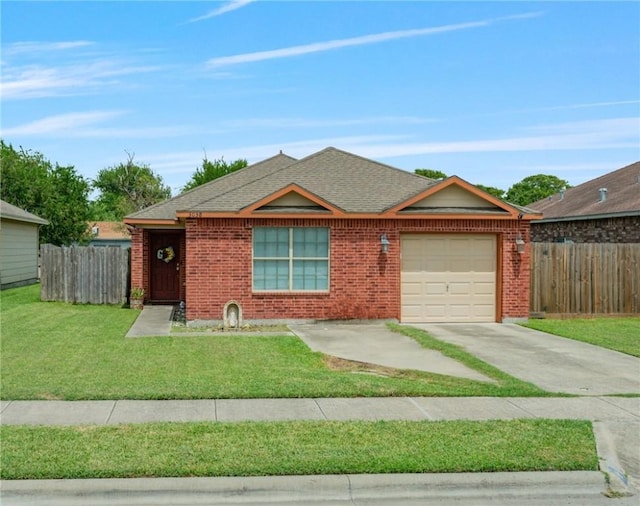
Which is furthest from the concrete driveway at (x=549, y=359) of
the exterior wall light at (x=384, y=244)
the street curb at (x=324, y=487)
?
the street curb at (x=324, y=487)

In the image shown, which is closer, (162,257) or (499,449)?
(499,449)

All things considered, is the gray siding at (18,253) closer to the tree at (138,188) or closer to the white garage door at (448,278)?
the white garage door at (448,278)

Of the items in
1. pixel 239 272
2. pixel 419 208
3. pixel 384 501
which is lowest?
pixel 384 501

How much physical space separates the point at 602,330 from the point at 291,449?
11510 millimetres

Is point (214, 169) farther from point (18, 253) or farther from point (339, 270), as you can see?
point (339, 270)

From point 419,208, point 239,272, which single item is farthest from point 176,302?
point 419,208

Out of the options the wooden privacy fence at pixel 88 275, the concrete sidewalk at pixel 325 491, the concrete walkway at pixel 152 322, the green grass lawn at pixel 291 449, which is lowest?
the concrete sidewalk at pixel 325 491

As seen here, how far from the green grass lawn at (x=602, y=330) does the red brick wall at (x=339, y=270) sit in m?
1.01

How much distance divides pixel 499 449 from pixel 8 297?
20.1 m

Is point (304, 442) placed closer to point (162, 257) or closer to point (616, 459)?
point (616, 459)

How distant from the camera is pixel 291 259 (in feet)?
53.1

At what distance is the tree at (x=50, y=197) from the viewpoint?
39531 mm

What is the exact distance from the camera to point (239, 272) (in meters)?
16.0

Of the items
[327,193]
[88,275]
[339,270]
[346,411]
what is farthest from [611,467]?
[88,275]
